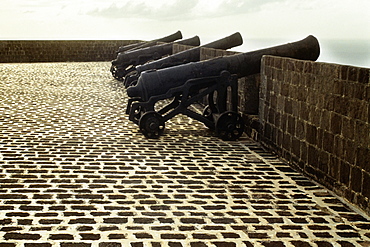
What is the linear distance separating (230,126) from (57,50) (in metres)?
24.3

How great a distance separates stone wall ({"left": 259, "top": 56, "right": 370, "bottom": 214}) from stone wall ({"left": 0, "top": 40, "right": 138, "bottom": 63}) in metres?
24.6

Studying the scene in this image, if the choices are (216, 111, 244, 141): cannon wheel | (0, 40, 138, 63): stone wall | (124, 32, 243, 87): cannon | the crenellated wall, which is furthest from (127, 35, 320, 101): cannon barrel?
(0, 40, 138, 63): stone wall

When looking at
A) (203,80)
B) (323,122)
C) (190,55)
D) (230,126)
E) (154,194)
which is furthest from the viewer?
(190,55)

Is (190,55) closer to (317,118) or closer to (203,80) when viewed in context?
(203,80)

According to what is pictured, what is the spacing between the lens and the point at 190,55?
14289 millimetres

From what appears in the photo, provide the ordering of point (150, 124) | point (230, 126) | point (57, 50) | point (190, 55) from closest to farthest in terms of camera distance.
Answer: point (230, 126) < point (150, 124) < point (190, 55) < point (57, 50)

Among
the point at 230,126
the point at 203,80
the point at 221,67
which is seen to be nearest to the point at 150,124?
the point at 203,80

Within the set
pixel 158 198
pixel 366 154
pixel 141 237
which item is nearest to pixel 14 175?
pixel 158 198

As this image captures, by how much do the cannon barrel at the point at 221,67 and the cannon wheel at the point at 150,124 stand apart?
0.44 m

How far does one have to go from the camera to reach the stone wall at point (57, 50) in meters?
31.6

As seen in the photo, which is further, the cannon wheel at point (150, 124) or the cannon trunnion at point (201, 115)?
the cannon wheel at point (150, 124)

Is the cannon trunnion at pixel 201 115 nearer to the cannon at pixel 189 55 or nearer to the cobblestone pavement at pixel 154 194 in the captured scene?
the cobblestone pavement at pixel 154 194

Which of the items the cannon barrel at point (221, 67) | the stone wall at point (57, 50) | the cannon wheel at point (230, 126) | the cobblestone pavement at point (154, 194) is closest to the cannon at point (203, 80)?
the cannon barrel at point (221, 67)

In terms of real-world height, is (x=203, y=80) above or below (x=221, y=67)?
below
